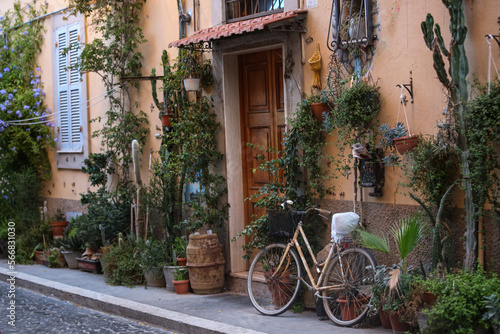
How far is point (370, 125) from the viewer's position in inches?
268

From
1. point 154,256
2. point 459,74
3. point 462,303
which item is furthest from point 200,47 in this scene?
point 462,303

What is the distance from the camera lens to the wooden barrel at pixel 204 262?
27.9 ft

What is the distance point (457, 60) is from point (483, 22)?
41 cm

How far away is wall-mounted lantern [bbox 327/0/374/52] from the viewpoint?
6750 mm

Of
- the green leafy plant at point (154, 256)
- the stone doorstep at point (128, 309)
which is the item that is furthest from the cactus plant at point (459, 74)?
the green leafy plant at point (154, 256)

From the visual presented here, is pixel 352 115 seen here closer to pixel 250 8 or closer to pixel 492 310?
pixel 492 310

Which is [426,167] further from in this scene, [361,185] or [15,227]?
[15,227]

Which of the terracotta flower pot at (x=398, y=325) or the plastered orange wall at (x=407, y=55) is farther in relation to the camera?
the terracotta flower pot at (x=398, y=325)

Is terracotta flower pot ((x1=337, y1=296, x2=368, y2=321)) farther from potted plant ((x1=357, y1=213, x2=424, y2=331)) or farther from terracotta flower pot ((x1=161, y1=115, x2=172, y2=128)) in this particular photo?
terracotta flower pot ((x1=161, y1=115, x2=172, y2=128))

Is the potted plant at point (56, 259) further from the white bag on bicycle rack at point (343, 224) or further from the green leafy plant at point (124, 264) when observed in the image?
the white bag on bicycle rack at point (343, 224)

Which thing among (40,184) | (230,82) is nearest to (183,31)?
(230,82)

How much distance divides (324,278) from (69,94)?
24.5 ft

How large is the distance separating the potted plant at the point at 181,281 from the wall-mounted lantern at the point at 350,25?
143 inches

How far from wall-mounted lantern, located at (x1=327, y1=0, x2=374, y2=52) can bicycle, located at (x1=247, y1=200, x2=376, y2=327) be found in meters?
1.82
